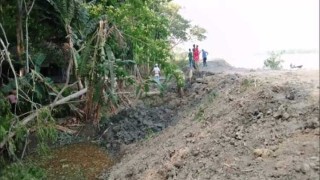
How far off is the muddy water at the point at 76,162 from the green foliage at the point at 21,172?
36cm

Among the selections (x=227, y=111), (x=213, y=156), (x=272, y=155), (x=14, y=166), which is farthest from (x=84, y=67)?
(x=272, y=155)

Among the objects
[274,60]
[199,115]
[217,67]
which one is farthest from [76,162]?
[274,60]

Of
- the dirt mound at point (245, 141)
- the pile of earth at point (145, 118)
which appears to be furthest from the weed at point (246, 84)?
the pile of earth at point (145, 118)

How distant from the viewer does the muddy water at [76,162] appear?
33.2ft

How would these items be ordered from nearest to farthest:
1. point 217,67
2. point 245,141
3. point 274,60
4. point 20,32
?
point 245,141, point 20,32, point 217,67, point 274,60

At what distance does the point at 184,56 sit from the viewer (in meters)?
31.1

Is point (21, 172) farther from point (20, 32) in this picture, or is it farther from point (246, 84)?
point (246, 84)

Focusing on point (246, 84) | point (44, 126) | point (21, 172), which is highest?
point (246, 84)

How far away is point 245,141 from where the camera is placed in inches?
289

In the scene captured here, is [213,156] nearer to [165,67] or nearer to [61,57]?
[165,67]

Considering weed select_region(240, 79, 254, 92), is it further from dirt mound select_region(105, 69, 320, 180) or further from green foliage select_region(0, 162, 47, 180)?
green foliage select_region(0, 162, 47, 180)

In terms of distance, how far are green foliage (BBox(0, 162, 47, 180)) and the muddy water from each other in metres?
0.36

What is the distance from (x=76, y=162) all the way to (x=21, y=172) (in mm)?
2059

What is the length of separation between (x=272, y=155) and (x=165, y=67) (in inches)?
286
